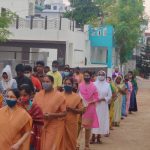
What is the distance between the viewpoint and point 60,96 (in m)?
9.58

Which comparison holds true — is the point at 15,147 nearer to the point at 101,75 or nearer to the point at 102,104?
the point at 101,75

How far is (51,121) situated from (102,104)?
453cm

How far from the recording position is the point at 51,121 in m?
9.62

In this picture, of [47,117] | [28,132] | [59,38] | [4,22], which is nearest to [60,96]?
[47,117]

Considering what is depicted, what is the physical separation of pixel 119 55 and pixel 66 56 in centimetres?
2454

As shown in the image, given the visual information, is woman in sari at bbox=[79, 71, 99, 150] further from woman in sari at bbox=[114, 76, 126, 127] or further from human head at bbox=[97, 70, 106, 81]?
woman in sari at bbox=[114, 76, 126, 127]

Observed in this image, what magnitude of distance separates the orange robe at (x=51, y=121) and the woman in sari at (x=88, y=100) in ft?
9.48

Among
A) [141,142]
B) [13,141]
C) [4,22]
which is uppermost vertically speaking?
[4,22]

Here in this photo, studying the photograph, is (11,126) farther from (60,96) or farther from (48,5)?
(48,5)

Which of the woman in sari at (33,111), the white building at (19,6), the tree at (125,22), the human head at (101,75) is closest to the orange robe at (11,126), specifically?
the woman in sari at (33,111)

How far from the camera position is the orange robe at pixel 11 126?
7.07 meters

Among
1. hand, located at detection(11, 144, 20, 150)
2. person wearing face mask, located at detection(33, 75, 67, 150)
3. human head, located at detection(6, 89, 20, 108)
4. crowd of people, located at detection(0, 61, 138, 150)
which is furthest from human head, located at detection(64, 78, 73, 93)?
hand, located at detection(11, 144, 20, 150)

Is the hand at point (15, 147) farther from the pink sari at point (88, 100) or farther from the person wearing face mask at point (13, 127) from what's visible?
the pink sari at point (88, 100)

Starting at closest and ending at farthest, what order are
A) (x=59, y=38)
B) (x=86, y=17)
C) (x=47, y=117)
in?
1. (x=47, y=117)
2. (x=59, y=38)
3. (x=86, y=17)
